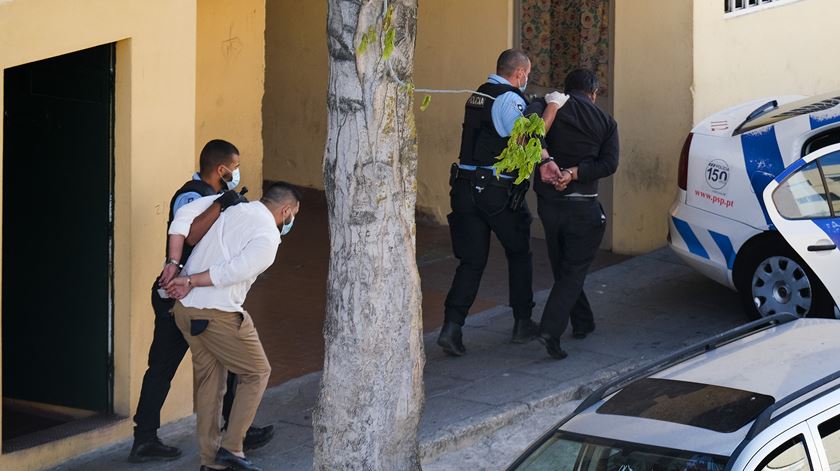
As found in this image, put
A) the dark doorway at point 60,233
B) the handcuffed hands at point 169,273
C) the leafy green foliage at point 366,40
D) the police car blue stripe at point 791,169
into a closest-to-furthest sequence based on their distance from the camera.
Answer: the leafy green foliage at point 366,40
the handcuffed hands at point 169,273
the dark doorway at point 60,233
the police car blue stripe at point 791,169

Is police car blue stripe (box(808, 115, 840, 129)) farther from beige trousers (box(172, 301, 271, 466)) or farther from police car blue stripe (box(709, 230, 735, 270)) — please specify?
beige trousers (box(172, 301, 271, 466))

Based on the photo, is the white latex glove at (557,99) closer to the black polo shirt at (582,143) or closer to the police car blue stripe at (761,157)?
the black polo shirt at (582,143)

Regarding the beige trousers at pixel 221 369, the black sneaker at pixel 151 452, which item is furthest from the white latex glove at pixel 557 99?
the black sneaker at pixel 151 452

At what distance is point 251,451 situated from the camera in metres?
7.02

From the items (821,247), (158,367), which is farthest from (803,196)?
(158,367)

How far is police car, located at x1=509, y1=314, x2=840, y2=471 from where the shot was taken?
420 cm

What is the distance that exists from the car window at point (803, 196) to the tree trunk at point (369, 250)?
3.82 meters

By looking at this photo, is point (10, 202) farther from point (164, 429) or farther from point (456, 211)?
point (456, 211)

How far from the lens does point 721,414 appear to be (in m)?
4.45

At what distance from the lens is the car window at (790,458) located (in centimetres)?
415

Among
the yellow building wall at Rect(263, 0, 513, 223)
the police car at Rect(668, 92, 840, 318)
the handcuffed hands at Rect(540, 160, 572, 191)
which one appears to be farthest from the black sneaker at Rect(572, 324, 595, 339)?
the yellow building wall at Rect(263, 0, 513, 223)

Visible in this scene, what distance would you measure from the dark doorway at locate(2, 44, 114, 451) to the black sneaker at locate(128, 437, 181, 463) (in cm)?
65

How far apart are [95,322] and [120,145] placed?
105 centimetres

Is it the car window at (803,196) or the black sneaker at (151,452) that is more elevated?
the car window at (803,196)
